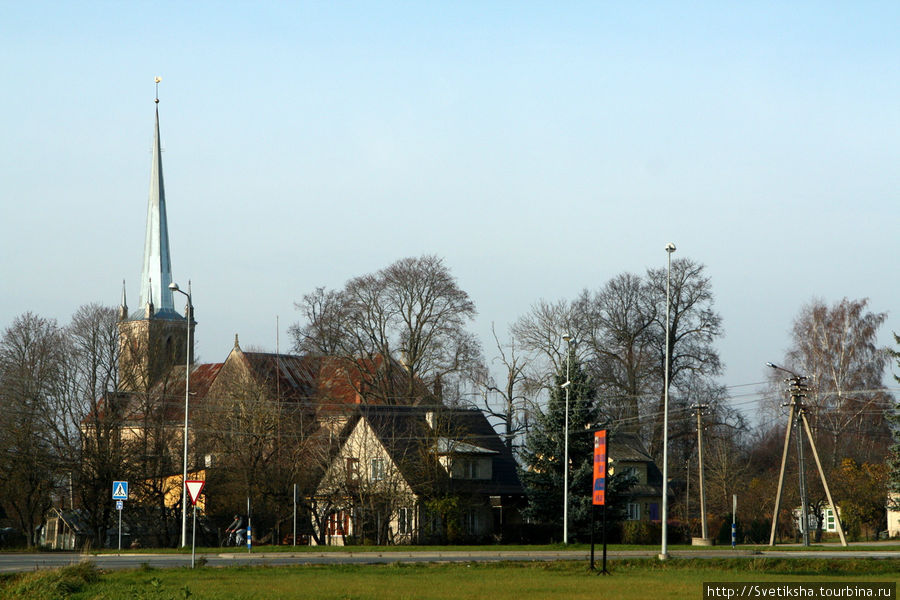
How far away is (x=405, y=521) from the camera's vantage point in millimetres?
52500

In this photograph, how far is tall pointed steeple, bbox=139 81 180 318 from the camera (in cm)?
9444

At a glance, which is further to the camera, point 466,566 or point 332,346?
point 332,346

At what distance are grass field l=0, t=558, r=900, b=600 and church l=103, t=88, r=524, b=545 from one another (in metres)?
23.6

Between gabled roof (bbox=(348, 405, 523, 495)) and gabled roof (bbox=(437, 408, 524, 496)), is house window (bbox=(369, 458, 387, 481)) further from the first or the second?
gabled roof (bbox=(437, 408, 524, 496))

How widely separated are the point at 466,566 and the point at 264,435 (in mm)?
26613

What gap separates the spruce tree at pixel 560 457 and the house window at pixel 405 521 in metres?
6.15

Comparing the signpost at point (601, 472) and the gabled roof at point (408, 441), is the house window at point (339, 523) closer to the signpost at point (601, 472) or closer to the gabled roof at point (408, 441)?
the gabled roof at point (408, 441)

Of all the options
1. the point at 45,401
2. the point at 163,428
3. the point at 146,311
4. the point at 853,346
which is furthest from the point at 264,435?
the point at 146,311

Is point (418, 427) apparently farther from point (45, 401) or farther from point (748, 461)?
point (748, 461)

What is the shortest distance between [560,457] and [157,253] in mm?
56701

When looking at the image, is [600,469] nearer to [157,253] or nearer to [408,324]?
[408,324]

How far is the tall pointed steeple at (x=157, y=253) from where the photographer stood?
94.4m

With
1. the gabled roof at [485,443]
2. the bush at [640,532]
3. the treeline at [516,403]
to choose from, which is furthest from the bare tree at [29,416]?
the bush at [640,532]

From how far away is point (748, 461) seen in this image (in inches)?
3081
